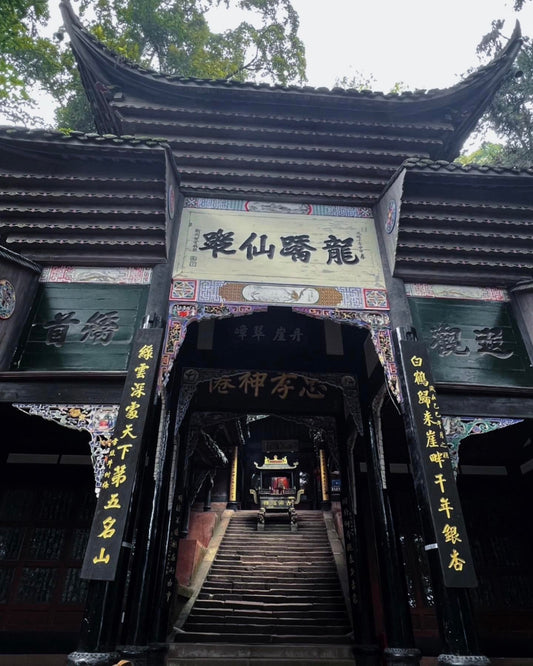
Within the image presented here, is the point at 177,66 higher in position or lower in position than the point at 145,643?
higher

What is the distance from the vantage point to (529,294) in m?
5.44

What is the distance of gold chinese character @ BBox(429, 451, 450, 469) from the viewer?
4062mm

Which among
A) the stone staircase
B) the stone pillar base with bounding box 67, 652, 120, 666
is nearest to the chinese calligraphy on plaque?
the stone pillar base with bounding box 67, 652, 120, 666

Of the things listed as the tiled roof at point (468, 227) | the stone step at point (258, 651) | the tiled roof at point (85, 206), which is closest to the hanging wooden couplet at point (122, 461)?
the tiled roof at point (85, 206)

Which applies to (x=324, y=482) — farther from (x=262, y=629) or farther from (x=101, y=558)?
(x=101, y=558)

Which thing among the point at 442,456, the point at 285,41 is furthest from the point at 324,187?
the point at 285,41

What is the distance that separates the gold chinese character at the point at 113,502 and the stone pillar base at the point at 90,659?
1.02 metres

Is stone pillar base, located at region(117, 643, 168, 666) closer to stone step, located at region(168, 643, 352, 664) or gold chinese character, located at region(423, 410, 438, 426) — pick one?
stone step, located at region(168, 643, 352, 664)

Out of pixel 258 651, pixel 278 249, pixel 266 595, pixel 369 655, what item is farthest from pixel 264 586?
pixel 278 249

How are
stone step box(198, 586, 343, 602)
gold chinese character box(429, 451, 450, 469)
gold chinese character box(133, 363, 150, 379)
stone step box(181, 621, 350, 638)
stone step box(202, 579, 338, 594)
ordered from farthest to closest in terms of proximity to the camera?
stone step box(202, 579, 338, 594), stone step box(198, 586, 343, 602), stone step box(181, 621, 350, 638), gold chinese character box(133, 363, 150, 379), gold chinese character box(429, 451, 450, 469)

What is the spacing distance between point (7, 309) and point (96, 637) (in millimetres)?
3454

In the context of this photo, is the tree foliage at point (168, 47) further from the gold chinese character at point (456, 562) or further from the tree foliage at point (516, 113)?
the gold chinese character at point (456, 562)

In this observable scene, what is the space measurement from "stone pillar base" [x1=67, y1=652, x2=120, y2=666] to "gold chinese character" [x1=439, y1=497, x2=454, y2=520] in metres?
3.04

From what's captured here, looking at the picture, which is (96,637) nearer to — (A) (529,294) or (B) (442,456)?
(B) (442,456)
